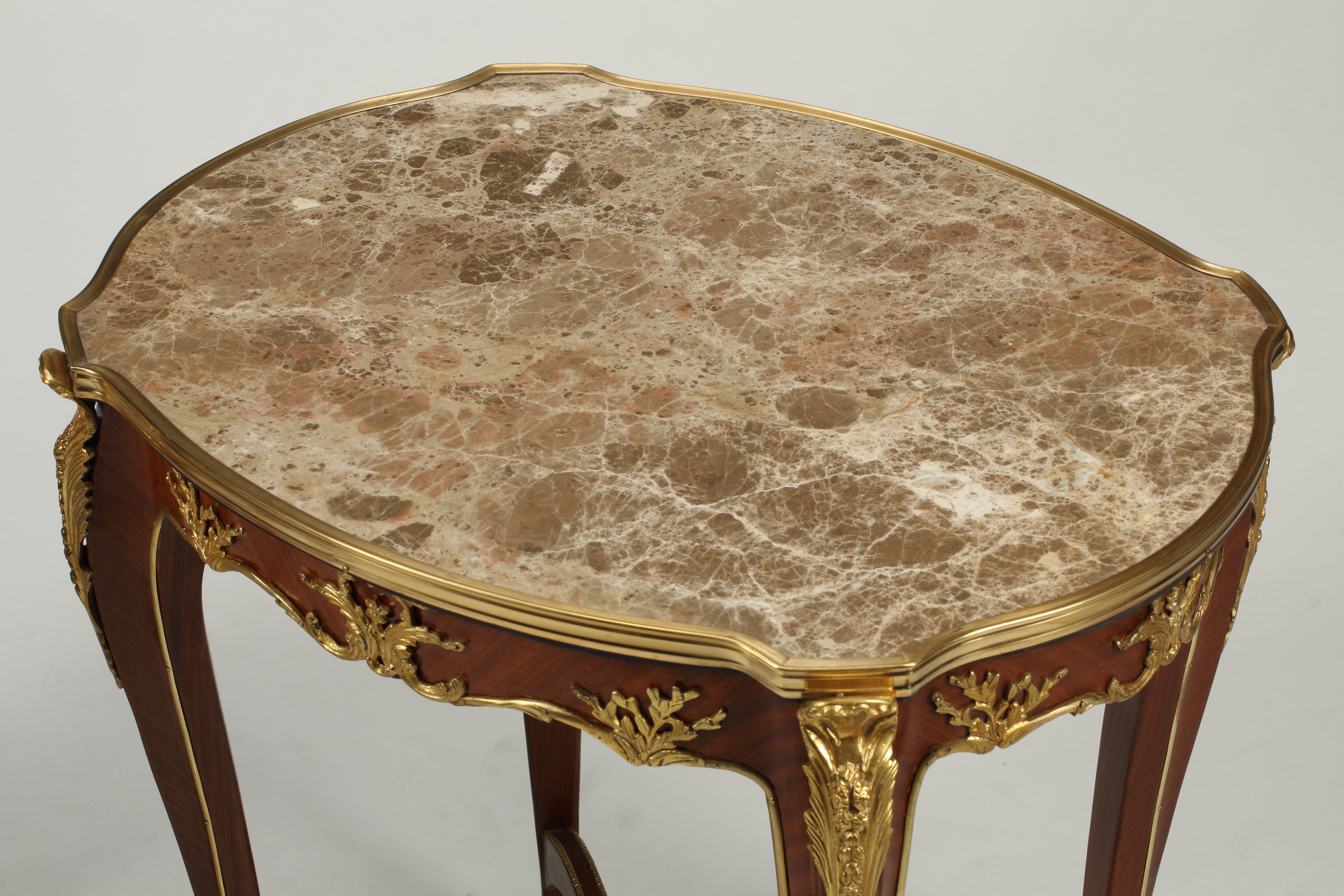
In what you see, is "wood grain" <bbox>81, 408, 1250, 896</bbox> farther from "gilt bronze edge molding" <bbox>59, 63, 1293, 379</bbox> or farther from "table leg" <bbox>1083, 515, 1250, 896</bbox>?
"gilt bronze edge molding" <bbox>59, 63, 1293, 379</bbox>

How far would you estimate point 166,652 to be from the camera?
2281 millimetres

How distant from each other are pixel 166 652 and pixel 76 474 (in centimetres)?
31

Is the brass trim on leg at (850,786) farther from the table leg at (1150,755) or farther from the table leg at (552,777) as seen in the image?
the table leg at (552,777)

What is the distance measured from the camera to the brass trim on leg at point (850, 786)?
1519mm

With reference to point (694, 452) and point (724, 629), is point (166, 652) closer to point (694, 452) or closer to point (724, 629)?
point (694, 452)

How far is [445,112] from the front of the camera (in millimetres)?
2764

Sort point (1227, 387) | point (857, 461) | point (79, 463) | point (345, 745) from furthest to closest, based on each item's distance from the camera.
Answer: point (345, 745)
point (79, 463)
point (1227, 387)
point (857, 461)

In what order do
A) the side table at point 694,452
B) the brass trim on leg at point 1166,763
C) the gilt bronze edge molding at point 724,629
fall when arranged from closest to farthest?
the gilt bronze edge molding at point 724,629
the side table at point 694,452
the brass trim on leg at point 1166,763

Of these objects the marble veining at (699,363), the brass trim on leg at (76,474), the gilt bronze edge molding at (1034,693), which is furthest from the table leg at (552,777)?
the gilt bronze edge molding at (1034,693)

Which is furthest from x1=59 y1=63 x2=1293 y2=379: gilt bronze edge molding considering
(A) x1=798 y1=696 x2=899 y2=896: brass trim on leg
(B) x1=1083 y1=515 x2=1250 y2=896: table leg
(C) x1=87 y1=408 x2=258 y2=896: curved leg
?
(A) x1=798 y1=696 x2=899 y2=896: brass trim on leg

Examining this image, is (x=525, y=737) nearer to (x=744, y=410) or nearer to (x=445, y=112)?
(x=445, y=112)

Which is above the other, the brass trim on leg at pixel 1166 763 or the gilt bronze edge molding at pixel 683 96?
the gilt bronze edge molding at pixel 683 96

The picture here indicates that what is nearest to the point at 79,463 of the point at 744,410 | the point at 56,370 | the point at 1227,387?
the point at 56,370

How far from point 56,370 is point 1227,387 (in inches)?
59.7
